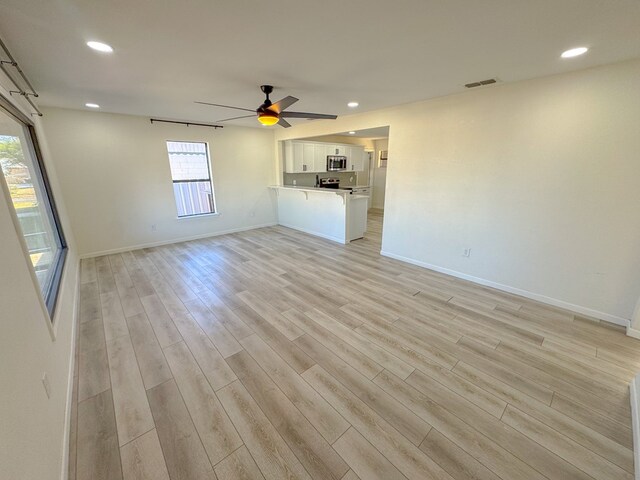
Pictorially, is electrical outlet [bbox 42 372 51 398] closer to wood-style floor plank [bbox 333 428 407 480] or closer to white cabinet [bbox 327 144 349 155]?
wood-style floor plank [bbox 333 428 407 480]

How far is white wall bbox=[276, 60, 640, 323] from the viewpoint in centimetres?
244

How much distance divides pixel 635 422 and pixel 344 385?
6.00 ft

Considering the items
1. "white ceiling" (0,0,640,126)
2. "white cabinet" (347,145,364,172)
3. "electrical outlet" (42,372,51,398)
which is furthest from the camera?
"white cabinet" (347,145,364,172)

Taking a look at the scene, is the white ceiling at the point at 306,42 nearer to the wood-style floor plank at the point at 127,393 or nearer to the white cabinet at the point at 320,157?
the wood-style floor plank at the point at 127,393

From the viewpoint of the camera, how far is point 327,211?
554cm

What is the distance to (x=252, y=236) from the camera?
5918 millimetres

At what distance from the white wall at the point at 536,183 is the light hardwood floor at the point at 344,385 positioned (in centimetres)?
44

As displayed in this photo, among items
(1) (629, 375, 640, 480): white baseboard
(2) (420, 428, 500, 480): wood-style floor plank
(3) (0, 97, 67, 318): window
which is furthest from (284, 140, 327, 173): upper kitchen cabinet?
(1) (629, 375, 640, 480): white baseboard

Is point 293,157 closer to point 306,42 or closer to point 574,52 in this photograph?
point 306,42

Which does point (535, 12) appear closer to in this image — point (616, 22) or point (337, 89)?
point (616, 22)

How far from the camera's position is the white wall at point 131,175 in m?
4.16

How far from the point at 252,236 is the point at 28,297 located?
4563mm

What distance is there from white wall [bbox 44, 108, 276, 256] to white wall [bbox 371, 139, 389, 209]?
13.8 ft

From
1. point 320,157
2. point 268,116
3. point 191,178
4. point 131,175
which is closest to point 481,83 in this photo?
point 268,116
